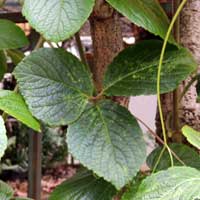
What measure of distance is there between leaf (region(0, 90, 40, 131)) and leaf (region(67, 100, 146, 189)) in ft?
0.13

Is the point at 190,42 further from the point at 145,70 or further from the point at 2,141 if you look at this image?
the point at 2,141

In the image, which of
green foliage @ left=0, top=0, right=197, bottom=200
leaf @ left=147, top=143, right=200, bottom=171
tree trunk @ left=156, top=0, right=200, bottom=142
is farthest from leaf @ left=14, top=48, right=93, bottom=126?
tree trunk @ left=156, top=0, right=200, bottom=142

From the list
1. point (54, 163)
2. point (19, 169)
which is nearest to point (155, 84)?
point (19, 169)

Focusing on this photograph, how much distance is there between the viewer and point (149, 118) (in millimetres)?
2600

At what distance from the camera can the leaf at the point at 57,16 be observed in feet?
1.27

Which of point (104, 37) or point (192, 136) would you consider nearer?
point (192, 136)

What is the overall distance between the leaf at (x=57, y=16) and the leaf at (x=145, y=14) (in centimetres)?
3

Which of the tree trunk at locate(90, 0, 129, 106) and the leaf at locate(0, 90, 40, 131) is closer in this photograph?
the leaf at locate(0, 90, 40, 131)

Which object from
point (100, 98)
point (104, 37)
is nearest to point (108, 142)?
point (100, 98)

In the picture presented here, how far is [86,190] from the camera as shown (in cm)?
46

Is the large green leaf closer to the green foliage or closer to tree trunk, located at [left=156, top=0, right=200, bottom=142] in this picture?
the green foliage

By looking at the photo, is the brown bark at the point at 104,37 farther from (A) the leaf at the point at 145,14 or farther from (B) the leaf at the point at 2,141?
(B) the leaf at the point at 2,141

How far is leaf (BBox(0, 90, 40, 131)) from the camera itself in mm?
388

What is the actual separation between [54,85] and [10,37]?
104mm
